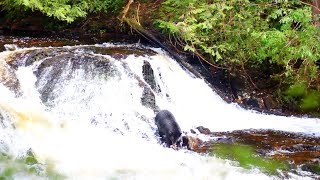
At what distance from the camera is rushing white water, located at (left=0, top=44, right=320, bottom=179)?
5488mm

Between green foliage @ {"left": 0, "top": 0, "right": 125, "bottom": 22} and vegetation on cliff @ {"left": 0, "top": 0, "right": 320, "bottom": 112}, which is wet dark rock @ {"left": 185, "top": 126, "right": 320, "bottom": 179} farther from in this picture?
green foliage @ {"left": 0, "top": 0, "right": 125, "bottom": 22}

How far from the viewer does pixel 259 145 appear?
21.2 ft

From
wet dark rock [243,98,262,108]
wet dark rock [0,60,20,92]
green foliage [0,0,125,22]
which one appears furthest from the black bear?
green foliage [0,0,125,22]

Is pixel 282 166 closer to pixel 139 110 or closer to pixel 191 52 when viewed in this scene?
pixel 139 110

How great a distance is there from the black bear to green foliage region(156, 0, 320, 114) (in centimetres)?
233

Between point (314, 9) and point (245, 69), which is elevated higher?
point (314, 9)

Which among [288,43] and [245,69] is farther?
[245,69]

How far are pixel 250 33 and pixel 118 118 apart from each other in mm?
3770

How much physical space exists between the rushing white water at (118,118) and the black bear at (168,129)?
17 cm

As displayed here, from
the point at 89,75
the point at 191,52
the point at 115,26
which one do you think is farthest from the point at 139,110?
the point at 115,26

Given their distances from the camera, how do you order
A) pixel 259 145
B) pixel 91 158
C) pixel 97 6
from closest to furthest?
pixel 91 158 → pixel 259 145 → pixel 97 6

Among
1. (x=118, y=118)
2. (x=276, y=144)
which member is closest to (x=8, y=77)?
(x=118, y=118)

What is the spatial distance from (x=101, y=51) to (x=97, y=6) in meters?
2.77

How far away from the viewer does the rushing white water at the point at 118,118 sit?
5488 millimetres
